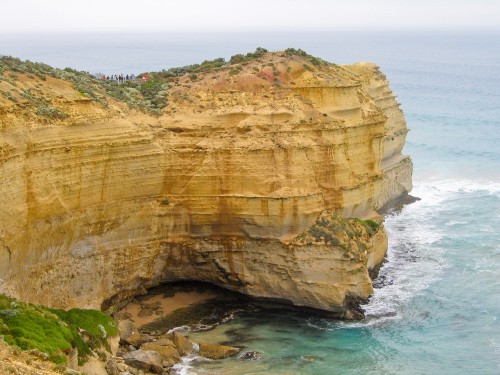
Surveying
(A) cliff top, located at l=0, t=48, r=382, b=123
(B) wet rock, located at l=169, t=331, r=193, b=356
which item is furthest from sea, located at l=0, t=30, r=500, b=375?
(A) cliff top, located at l=0, t=48, r=382, b=123

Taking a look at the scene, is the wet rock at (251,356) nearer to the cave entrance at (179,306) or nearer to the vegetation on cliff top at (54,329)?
the cave entrance at (179,306)

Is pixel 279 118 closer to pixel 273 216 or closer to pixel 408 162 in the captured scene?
pixel 273 216

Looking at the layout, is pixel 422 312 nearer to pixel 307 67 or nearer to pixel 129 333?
pixel 307 67

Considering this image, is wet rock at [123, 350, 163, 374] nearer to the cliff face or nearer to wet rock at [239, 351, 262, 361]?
wet rock at [239, 351, 262, 361]

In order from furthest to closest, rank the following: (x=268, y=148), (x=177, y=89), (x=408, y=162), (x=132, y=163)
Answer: (x=408, y=162) < (x=177, y=89) < (x=268, y=148) < (x=132, y=163)

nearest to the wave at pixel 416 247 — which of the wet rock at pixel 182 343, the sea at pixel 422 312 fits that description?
the sea at pixel 422 312

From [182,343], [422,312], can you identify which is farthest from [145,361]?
[422,312]

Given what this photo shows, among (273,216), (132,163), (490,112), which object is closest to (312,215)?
(273,216)
